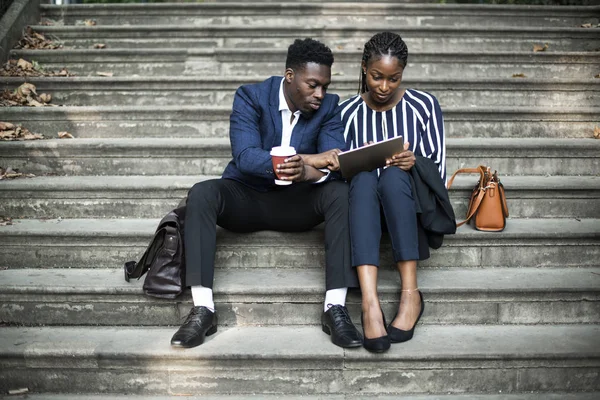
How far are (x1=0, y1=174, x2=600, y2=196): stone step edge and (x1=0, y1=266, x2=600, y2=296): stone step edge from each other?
0.59 m

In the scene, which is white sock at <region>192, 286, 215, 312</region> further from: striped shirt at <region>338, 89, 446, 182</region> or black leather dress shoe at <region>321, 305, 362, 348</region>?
striped shirt at <region>338, 89, 446, 182</region>

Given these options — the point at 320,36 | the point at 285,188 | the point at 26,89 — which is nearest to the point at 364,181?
the point at 285,188

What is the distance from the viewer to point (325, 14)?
18.4 feet

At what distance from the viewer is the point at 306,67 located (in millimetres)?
3186

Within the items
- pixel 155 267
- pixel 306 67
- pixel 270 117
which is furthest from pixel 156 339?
pixel 306 67

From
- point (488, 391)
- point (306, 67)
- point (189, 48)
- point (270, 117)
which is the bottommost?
point (488, 391)

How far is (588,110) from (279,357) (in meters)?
2.87

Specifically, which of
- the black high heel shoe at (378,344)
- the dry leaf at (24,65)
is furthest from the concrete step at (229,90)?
the black high heel shoe at (378,344)

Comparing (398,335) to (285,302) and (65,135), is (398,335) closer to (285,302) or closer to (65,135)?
(285,302)

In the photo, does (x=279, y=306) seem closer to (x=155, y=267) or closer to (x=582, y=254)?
(x=155, y=267)

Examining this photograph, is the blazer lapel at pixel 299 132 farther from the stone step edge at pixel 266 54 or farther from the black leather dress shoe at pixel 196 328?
the stone step edge at pixel 266 54

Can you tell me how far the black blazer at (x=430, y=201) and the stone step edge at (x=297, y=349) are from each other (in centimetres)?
52

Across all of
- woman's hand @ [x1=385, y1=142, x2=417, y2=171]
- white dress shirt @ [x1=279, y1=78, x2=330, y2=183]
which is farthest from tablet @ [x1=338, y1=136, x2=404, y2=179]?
white dress shirt @ [x1=279, y1=78, x2=330, y2=183]

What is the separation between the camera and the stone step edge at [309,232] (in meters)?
3.42
